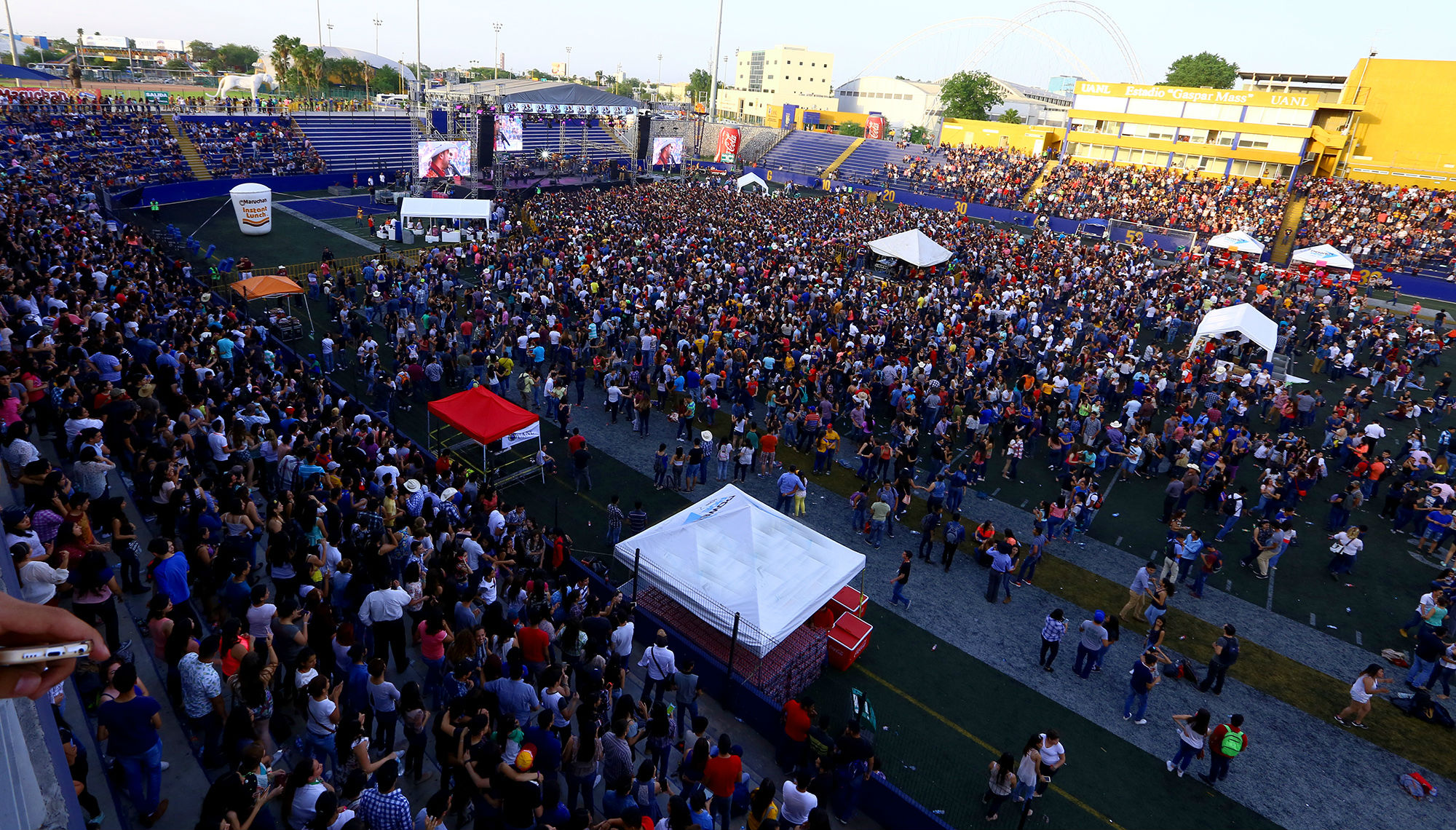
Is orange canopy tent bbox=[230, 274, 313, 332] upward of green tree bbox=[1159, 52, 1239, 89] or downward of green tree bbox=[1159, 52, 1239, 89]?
downward

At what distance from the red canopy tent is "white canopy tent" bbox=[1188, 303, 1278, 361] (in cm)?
1943

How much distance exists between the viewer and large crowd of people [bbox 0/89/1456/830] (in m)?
7.13

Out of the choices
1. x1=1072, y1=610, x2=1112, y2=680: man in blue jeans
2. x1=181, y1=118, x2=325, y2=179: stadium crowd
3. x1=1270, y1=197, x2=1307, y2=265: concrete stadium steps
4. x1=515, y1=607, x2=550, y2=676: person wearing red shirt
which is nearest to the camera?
x1=515, y1=607, x2=550, y2=676: person wearing red shirt

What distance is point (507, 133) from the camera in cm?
4288

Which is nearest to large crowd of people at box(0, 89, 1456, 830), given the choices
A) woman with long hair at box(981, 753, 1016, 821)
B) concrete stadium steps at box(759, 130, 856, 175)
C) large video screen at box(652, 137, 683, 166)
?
woman with long hair at box(981, 753, 1016, 821)

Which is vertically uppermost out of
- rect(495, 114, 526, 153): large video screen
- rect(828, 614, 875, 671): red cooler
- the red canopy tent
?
rect(495, 114, 526, 153): large video screen

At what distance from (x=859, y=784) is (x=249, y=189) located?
113 ft

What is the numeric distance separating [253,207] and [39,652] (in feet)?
119

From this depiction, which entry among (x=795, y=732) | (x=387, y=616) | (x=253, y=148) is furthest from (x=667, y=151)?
(x=795, y=732)

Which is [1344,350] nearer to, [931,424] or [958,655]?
[931,424]

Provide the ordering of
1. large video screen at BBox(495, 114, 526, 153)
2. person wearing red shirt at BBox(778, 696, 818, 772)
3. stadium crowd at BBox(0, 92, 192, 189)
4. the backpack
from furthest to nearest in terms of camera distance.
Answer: large video screen at BBox(495, 114, 526, 153) → stadium crowd at BBox(0, 92, 192, 189) → the backpack → person wearing red shirt at BBox(778, 696, 818, 772)

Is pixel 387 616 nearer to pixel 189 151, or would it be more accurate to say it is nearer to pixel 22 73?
pixel 189 151

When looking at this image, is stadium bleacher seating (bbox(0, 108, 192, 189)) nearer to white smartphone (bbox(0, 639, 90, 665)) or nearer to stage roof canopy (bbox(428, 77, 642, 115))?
stage roof canopy (bbox(428, 77, 642, 115))

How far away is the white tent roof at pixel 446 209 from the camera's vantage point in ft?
104
